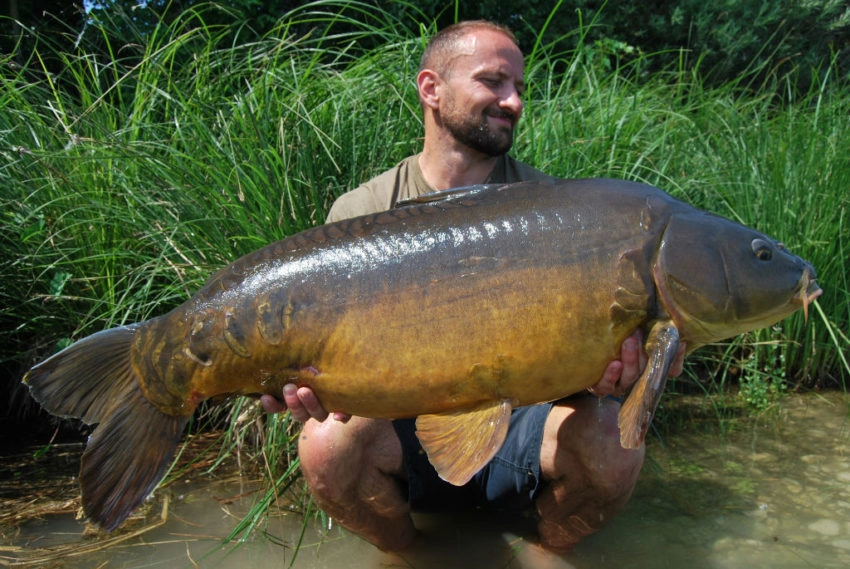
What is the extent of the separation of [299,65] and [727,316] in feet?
8.61

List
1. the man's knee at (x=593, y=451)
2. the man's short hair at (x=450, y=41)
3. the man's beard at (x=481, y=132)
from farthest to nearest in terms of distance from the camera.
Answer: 1. the man's short hair at (x=450, y=41)
2. the man's beard at (x=481, y=132)
3. the man's knee at (x=593, y=451)

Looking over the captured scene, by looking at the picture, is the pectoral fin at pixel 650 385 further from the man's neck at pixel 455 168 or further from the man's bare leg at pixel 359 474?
the man's neck at pixel 455 168

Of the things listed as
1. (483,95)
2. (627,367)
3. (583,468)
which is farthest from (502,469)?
(483,95)

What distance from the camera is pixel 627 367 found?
184cm

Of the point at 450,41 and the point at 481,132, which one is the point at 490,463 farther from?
the point at 450,41

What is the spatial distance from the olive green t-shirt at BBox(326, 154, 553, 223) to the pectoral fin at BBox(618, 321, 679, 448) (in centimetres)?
98

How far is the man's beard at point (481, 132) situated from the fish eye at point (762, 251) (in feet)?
3.39

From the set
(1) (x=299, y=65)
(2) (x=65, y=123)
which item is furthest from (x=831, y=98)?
(2) (x=65, y=123)

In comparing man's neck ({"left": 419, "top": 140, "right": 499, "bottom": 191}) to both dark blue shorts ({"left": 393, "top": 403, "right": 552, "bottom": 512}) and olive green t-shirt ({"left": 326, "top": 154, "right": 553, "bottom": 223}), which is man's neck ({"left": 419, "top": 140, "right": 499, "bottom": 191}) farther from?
dark blue shorts ({"left": 393, "top": 403, "right": 552, "bottom": 512})

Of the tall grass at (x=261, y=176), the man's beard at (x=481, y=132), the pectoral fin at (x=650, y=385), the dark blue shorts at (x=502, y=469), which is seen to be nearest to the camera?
the pectoral fin at (x=650, y=385)

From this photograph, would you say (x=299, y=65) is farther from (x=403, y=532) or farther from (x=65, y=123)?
(x=403, y=532)

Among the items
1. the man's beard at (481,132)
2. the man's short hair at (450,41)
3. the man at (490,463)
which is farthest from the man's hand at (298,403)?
the man's short hair at (450,41)

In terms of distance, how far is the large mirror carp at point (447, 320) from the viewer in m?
1.77

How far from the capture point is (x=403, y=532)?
2.41 meters
